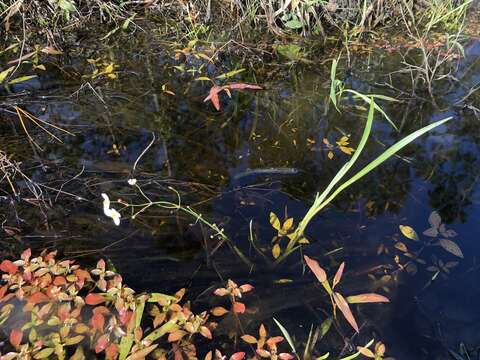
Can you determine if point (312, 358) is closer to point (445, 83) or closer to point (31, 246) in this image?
point (31, 246)

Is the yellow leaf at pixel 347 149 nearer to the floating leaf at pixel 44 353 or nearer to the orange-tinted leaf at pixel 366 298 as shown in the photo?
the orange-tinted leaf at pixel 366 298

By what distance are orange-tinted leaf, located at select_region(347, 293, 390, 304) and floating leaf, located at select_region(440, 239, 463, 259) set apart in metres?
0.41

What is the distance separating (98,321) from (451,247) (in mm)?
1444

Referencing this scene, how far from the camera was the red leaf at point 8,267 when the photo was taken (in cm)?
158

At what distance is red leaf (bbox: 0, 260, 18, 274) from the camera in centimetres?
158

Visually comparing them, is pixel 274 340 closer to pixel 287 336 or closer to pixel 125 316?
pixel 287 336

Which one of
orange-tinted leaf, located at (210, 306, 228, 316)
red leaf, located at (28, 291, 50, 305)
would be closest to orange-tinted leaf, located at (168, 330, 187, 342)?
orange-tinted leaf, located at (210, 306, 228, 316)

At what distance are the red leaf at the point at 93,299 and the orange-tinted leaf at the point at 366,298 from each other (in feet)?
3.06

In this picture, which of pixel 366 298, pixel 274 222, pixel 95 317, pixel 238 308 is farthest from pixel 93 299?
pixel 366 298

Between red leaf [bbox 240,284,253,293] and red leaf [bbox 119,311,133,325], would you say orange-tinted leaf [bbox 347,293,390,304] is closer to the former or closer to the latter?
red leaf [bbox 240,284,253,293]

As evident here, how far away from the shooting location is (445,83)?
2.91 metres

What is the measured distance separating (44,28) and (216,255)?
2498 millimetres

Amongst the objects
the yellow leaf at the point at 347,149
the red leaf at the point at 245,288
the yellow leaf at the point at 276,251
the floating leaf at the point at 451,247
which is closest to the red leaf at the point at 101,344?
the red leaf at the point at 245,288

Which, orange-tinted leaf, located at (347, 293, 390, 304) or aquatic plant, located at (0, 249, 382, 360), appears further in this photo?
orange-tinted leaf, located at (347, 293, 390, 304)
